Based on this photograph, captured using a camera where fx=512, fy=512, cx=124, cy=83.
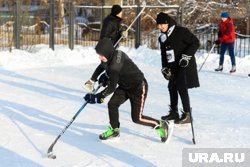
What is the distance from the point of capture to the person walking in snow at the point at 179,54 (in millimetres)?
6918

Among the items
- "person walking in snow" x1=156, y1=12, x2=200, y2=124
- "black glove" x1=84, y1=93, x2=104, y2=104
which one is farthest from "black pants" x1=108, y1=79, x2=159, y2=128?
"person walking in snow" x1=156, y1=12, x2=200, y2=124

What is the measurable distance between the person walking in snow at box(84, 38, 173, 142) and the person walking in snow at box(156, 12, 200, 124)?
30.8 inches

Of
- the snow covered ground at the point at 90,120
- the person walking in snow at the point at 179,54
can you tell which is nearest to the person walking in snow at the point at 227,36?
the snow covered ground at the point at 90,120

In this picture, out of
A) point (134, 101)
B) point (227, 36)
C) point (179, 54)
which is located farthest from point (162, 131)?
point (227, 36)

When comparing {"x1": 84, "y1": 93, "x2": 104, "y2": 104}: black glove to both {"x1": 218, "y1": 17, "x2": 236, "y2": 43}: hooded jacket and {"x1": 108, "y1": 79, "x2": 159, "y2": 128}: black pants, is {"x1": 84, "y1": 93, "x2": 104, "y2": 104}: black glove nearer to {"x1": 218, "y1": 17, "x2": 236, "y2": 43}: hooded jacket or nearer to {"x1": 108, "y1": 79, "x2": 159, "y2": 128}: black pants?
{"x1": 108, "y1": 79, "x2": 159, "y2": 128}: black pants

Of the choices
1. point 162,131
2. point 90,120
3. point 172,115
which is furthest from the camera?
point 90,120

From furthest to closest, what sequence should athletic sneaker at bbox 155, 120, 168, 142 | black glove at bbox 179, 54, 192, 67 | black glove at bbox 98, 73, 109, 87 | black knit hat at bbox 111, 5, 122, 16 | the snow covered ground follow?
black knit hat at bbox 111, 5, 122, 16, black glove at bbox 179, 54, 192, 67, athletic sneaker at bbox 155, 120, 168, 142, black glove at bbox 98, 73, 109, 87, the snow covered ground

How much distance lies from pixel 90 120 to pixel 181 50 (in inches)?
69.7

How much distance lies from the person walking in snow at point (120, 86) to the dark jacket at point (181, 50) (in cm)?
88

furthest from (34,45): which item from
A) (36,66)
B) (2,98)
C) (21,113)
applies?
(21,113)

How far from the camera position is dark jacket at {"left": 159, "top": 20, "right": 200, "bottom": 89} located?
275 inches

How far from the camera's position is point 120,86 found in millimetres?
6320

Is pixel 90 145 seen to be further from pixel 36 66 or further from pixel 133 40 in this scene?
pixel 133 40

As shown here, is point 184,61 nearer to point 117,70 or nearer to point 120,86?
point 120,86
